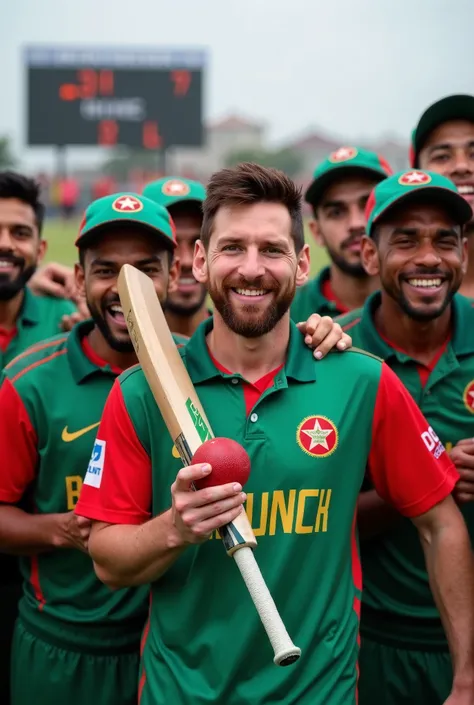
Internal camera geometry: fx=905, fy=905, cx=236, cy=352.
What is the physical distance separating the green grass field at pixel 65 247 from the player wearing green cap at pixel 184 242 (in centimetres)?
1340

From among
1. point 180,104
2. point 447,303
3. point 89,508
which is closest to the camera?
point 89,508

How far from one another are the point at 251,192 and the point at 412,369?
2.82 ft

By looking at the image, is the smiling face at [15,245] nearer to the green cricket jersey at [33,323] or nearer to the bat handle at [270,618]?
the green cricket jersey at [33,323]

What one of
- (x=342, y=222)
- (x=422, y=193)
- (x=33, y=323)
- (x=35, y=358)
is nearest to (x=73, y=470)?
(x=35, y=358)

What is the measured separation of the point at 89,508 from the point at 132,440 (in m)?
0.20

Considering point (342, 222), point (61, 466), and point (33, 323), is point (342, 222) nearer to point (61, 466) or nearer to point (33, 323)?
point (33, 323)

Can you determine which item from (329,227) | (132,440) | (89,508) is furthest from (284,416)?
(329,227)

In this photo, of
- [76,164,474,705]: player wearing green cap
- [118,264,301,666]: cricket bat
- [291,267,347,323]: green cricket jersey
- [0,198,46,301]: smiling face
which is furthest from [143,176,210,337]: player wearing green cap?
[76,164,474,705]: player wearing green cap

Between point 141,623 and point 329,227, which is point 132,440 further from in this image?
point 329,227

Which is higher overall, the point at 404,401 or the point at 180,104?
the point at 180,104

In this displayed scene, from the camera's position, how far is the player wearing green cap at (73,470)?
2773 millimetres

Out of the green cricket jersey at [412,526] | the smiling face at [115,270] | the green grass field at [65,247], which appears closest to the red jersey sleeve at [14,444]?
the smiling face at [115,270]

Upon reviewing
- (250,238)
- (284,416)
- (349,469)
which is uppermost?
(250,238)

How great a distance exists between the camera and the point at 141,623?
113 inches
